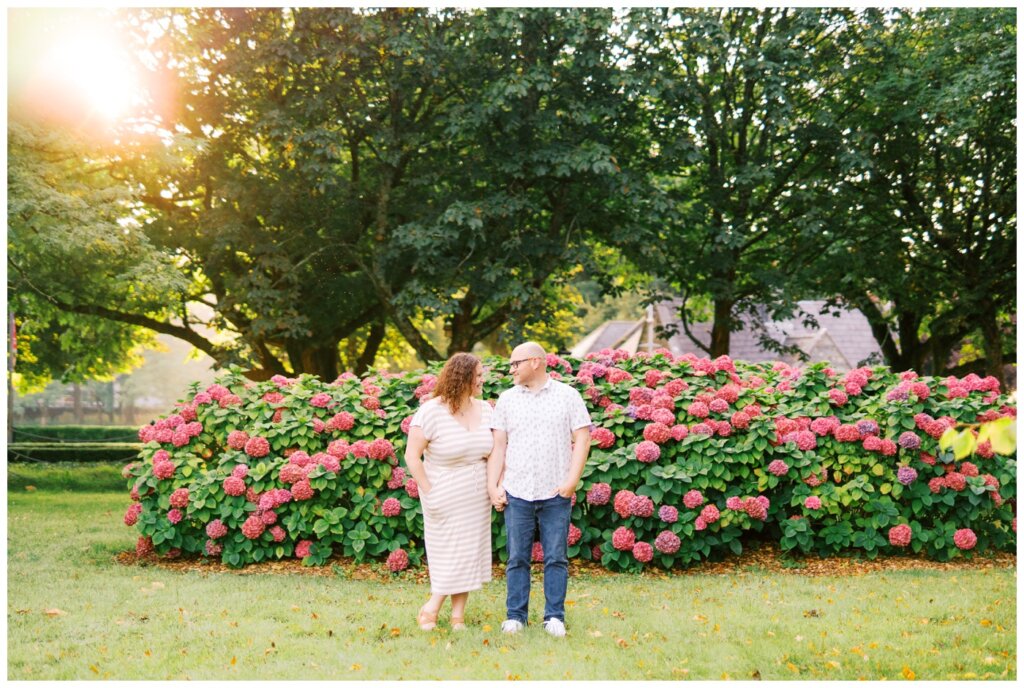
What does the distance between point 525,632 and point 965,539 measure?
4178 millimetres

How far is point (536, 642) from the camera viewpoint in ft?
16.5

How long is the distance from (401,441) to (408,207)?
934 centimetres

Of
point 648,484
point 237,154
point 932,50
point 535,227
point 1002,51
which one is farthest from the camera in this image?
point 237,154

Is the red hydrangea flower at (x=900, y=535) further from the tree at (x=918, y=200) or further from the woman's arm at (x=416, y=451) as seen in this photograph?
the tree at (x=918, y=200)

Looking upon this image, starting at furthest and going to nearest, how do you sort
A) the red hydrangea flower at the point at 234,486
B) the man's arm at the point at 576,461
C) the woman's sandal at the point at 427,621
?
1. the red hydrangea flower at the point at 234,486
2. the woman's sandal at the point at 427,621
3. the man's arm at the point at 576,461

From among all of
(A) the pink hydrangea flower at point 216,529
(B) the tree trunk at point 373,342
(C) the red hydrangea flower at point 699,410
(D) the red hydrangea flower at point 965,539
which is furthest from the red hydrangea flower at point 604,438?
(B) the tree trunk at point 373,342

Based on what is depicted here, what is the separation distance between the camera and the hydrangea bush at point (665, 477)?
741 cm

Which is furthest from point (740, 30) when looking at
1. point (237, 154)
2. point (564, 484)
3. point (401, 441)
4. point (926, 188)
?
point (564, 484)

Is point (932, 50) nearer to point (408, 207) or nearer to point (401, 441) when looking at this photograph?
point (408, 207)

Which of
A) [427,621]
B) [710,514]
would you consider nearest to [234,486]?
[427,621]

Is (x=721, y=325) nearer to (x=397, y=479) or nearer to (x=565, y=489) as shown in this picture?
(x=397, y=479)

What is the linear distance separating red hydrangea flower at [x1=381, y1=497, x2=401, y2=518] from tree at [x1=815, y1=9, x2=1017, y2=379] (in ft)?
36.0

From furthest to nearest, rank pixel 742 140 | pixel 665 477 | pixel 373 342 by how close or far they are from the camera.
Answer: pixel 373 342, pixel 742 140, pixel 665 477

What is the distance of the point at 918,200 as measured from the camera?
1703cm
